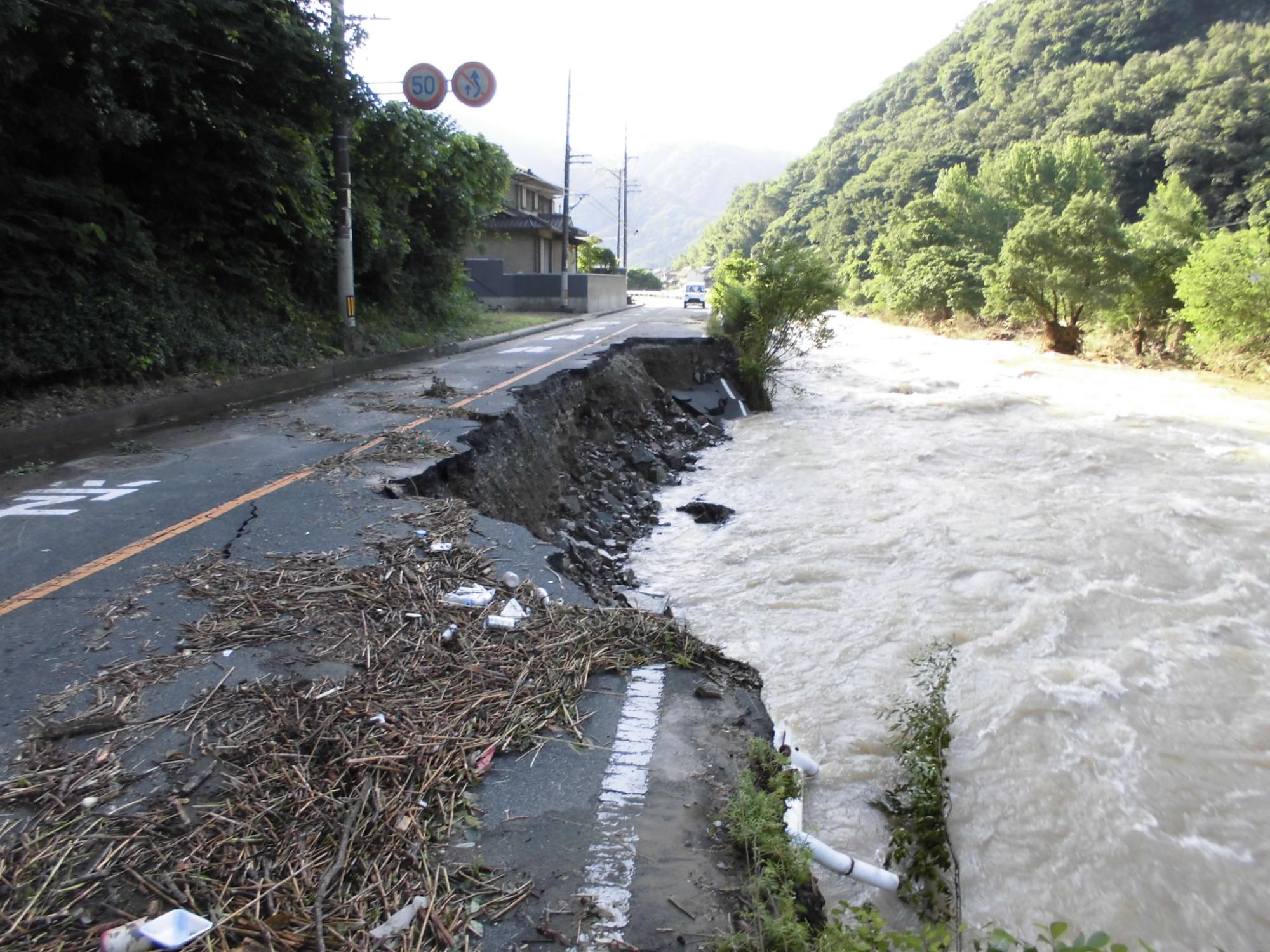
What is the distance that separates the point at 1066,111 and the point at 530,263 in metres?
39.0

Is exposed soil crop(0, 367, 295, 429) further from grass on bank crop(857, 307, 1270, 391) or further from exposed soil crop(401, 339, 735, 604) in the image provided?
grass on bank crop(857, 307, 1270, 391)

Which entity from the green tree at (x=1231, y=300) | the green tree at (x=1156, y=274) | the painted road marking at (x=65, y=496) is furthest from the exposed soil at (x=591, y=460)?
the green tree at (x=1156, y=274)

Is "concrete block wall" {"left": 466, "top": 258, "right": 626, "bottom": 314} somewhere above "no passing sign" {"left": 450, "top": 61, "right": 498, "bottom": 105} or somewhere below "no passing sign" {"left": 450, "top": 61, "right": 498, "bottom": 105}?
below

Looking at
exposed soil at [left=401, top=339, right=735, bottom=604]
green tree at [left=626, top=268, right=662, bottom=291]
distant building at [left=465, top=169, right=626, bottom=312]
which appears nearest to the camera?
exposed soil at [left=401, top=339, right=735, bottom=604]

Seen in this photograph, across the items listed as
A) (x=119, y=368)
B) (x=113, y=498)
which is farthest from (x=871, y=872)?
(x=119, y=368)

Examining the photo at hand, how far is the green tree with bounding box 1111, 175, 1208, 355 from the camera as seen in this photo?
82.1ft

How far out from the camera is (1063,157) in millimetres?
35875

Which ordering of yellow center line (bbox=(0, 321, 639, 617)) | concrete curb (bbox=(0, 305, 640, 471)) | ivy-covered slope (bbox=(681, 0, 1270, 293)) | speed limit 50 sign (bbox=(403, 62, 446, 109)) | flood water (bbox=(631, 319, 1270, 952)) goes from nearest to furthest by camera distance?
1. yellow center line (bbox=(0, 321, 639, 617))
2. flood water (bbox=(631, 319, 1270, 952))
3. concrete curb (bbox=(0, 305, 640, 471))
4. speed limit 50 sign (bbox=(403, 62, 446, 109))
5. ivy-covered slope (bbox=(681, 0, 1270, 293))

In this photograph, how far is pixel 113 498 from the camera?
6031 millimetres

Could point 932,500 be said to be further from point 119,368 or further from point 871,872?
point 119,368

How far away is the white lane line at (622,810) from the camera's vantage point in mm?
2227

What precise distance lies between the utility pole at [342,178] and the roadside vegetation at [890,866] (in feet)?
37.8

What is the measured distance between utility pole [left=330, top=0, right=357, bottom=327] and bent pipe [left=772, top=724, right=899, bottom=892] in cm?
1190

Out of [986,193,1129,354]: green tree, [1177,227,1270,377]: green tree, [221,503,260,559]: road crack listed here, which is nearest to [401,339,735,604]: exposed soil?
[221,503,260,559]: road crack
